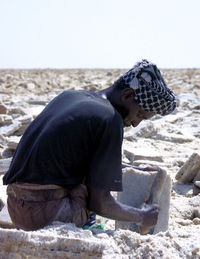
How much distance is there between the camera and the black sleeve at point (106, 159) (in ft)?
8.58

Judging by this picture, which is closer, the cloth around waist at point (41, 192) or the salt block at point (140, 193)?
the cloth around waist at point (41, 192)

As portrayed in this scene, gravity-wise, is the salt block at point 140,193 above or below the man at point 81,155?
below

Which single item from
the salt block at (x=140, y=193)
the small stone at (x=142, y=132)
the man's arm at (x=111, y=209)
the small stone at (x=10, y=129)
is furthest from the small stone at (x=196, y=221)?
the small stone at (x=10, y=129)

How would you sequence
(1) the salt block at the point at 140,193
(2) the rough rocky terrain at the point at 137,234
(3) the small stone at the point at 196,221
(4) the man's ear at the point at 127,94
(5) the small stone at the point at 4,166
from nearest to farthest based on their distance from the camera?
(2) the rough rocky terrain at the point at 137,234
(4) the man's ear at the point at 127,94
(1) the salt block at the point at 140,193
(3) the small stone at the point at 196,221
(5) the small stone at the point at 4,166

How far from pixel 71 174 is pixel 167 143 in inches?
174

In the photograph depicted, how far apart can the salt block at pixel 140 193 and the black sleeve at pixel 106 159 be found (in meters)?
0.58

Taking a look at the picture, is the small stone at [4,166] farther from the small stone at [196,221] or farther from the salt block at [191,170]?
the small stone at [196,221]

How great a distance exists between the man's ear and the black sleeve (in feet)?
0.89

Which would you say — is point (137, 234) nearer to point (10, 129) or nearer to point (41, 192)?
point (41, 192)

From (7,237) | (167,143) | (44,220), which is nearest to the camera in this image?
(7,237)

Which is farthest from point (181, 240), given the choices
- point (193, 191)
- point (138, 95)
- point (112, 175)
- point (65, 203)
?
point (193, 191)

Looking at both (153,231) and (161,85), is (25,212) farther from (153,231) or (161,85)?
→ (161,85)

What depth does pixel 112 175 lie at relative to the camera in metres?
2.63

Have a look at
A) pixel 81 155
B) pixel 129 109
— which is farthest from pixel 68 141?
pixel 129 109
